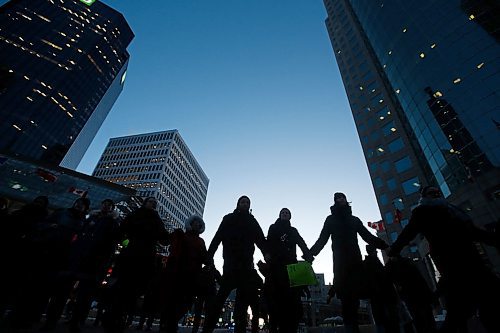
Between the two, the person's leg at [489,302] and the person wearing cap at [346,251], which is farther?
the person wearing cap at [346,251]

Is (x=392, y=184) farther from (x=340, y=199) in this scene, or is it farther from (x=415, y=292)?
(x=340, y=199)

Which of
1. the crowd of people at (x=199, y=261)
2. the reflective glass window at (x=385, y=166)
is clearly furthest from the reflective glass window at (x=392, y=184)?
the crowd of people at (x=199, y=261)

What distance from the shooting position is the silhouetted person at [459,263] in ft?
7.92

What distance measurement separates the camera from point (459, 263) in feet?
8.57

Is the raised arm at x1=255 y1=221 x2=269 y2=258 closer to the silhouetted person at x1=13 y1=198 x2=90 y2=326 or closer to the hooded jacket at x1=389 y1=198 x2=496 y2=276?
the hooded jacket at x1=389 y1=198 x2=496 y2=276

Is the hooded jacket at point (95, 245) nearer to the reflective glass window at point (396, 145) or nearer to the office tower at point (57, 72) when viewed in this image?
the reflective glass window at point (396, 145)

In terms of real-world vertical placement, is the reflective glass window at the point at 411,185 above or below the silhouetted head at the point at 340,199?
above

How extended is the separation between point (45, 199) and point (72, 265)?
54.9 inches

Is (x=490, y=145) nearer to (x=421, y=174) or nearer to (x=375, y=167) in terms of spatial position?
(x=421, y=174)

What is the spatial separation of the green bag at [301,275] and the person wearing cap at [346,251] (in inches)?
14.1

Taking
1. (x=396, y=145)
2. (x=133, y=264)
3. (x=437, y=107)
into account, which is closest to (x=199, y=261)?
(x=133, y=264)

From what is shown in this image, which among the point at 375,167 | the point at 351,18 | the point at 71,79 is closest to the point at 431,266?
the point at 375,167

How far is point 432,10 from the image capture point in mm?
30188

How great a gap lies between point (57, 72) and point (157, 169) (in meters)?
44.8
